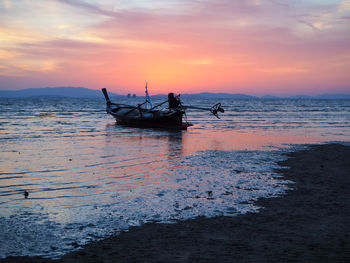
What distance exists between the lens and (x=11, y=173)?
13.1 meters

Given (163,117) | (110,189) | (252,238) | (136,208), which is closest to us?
(252,238)

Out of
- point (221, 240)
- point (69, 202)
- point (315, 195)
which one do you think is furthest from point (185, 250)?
point (315, 195)

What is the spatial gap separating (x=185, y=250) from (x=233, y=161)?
10.3 m

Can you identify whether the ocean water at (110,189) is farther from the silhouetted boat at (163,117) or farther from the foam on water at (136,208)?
the silhouetted boat at (163,117)

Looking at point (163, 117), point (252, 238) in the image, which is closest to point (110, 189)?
point (252, 238)

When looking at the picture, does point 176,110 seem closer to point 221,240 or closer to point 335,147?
point 335,147

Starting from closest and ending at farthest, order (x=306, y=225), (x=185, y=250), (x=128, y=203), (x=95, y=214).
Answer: (x=185, y=250), (x=306, y=225), (x=95, y=214), (x=128, y=203)

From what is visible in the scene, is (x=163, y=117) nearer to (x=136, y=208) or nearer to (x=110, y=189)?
(x=110, y=189)

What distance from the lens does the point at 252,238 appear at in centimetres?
685

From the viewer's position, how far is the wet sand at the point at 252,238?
5.97m

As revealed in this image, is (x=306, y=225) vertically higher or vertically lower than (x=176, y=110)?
lower

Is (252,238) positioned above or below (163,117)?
below

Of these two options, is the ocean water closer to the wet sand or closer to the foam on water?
the foam on water

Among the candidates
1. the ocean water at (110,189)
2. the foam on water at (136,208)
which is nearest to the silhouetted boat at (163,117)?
the ocean water at (110,189)
